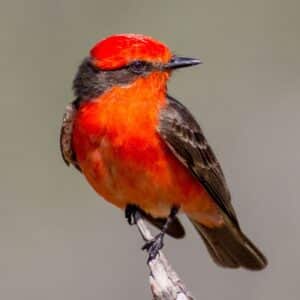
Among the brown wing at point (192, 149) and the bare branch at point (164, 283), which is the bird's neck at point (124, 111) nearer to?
the brown wing at point (192, 149)

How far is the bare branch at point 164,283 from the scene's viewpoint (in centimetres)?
871

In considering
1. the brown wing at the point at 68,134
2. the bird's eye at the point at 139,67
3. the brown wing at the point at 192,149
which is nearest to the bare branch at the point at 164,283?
the brown wing at the point at 192,149

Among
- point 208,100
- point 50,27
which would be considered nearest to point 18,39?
point 50,27

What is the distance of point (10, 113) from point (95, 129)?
10.8 ft

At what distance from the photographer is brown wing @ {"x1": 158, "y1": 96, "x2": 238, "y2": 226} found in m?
9.62

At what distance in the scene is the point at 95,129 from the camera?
9516mm

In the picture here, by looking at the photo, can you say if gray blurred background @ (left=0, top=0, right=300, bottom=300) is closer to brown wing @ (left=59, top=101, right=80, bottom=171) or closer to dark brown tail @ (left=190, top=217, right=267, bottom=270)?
dark brown tail @ (left=190, top=217, right=267, bottom=270)

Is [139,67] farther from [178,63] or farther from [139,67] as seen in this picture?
[178,63]

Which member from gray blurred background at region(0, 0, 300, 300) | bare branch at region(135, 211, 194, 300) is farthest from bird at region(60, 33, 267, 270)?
gray blurred background at region(0, 0, 300, 300)

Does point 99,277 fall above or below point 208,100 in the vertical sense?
below

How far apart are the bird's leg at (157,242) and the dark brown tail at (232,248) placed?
0.42 metres

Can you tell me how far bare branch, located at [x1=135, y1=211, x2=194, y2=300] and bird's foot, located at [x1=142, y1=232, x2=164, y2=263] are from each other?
0.07 m

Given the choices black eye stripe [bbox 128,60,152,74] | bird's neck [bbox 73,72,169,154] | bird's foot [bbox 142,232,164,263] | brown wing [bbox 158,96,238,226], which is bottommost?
bird's foot [bbox 142,232,164,263]

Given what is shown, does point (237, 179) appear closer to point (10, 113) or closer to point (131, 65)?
point (10, 113)
